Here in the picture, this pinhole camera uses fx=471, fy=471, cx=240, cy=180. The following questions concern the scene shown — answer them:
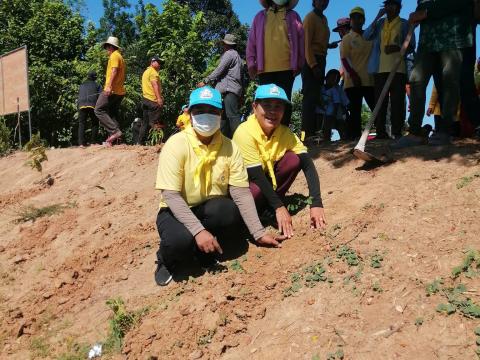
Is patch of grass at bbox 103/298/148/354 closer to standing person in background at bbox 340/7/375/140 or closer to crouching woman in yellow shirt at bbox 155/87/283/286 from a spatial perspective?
crouching woman in yellow shirt at bbox 155/87/283/286

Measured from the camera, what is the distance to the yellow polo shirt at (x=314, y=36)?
5.70 m

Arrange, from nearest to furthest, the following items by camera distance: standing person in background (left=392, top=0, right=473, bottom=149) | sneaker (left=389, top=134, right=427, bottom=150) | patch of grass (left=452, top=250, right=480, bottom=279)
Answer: patch of grass (left=452, top=250, right=480, bottom=279) → standing person in background (left=392, top=0, right=473, bottom=149) → sneaker (left=389, top=134, right=427, bottom=150)

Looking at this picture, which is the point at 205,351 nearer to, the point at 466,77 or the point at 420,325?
the point at 420,325

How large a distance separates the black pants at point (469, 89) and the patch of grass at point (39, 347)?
4.39 metres

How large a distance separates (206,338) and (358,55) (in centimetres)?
459

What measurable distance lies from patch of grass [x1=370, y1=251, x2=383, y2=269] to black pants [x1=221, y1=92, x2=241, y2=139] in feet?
10.2

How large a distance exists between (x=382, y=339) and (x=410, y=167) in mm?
2236

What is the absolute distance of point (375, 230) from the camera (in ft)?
11.3

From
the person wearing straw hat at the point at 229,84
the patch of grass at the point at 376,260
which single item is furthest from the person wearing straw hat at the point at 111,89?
the patch of grass at the point at 376,260

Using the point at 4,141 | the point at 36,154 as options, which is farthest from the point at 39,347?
the point at 4,141

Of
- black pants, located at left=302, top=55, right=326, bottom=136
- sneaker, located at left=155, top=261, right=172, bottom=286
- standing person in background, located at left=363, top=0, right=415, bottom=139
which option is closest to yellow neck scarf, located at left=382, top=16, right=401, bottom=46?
standing person in background, located at left=363, top=0, right=415, bottom=139

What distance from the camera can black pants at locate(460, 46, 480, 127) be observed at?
459cm

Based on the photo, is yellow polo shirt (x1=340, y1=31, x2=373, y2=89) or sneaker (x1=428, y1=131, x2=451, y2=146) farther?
yellow polo shirt (x1=340, y1=31, x2=373, y2=89)

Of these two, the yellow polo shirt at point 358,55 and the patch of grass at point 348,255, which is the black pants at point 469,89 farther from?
the patch of grass at point 348,255
